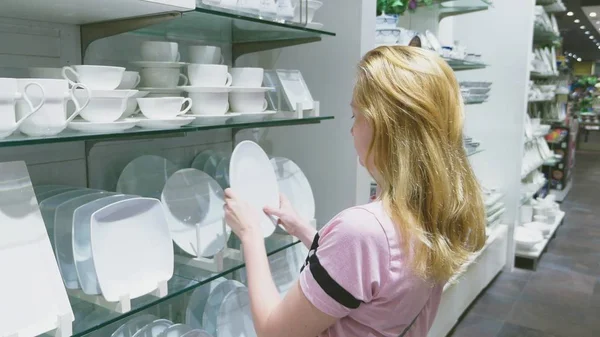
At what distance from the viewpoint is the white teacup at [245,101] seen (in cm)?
154

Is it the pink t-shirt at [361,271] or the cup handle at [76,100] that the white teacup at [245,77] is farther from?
the pink t-shirt at [361,271]

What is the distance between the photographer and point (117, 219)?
1.26 metres

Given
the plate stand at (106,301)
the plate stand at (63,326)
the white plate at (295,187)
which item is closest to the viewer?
the plate stand at (63,326)

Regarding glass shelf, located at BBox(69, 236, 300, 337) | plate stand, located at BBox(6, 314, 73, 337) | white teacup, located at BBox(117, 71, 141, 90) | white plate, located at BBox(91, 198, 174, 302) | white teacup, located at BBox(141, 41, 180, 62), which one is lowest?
glass shelf, located at BBox(69, 236, 300, 337)

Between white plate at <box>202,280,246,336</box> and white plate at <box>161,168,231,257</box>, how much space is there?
0.94 feet

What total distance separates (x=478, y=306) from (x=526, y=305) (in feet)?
1.12

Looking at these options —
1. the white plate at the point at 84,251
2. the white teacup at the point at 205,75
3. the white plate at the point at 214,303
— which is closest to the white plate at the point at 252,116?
the white teacup at the point at 205,75

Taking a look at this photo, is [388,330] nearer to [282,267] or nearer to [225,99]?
[225,99]

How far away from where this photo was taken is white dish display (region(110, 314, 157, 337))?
4.97ft

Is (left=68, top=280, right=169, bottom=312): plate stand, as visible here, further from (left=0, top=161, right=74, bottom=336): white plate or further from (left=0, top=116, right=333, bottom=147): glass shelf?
(left=0, top=116, right=333, bottom=147): glass shelf

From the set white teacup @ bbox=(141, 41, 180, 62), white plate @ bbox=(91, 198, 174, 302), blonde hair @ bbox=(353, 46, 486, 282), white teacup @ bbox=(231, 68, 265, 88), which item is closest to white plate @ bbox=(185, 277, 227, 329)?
white plate @ bbox=(91, 198, 174, 302)

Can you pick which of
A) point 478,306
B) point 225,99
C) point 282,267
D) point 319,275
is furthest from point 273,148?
point 478,306

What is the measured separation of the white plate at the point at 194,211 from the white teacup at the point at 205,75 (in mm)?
335

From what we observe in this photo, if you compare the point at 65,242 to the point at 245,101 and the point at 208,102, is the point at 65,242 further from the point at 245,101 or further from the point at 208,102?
the point at 245,101
